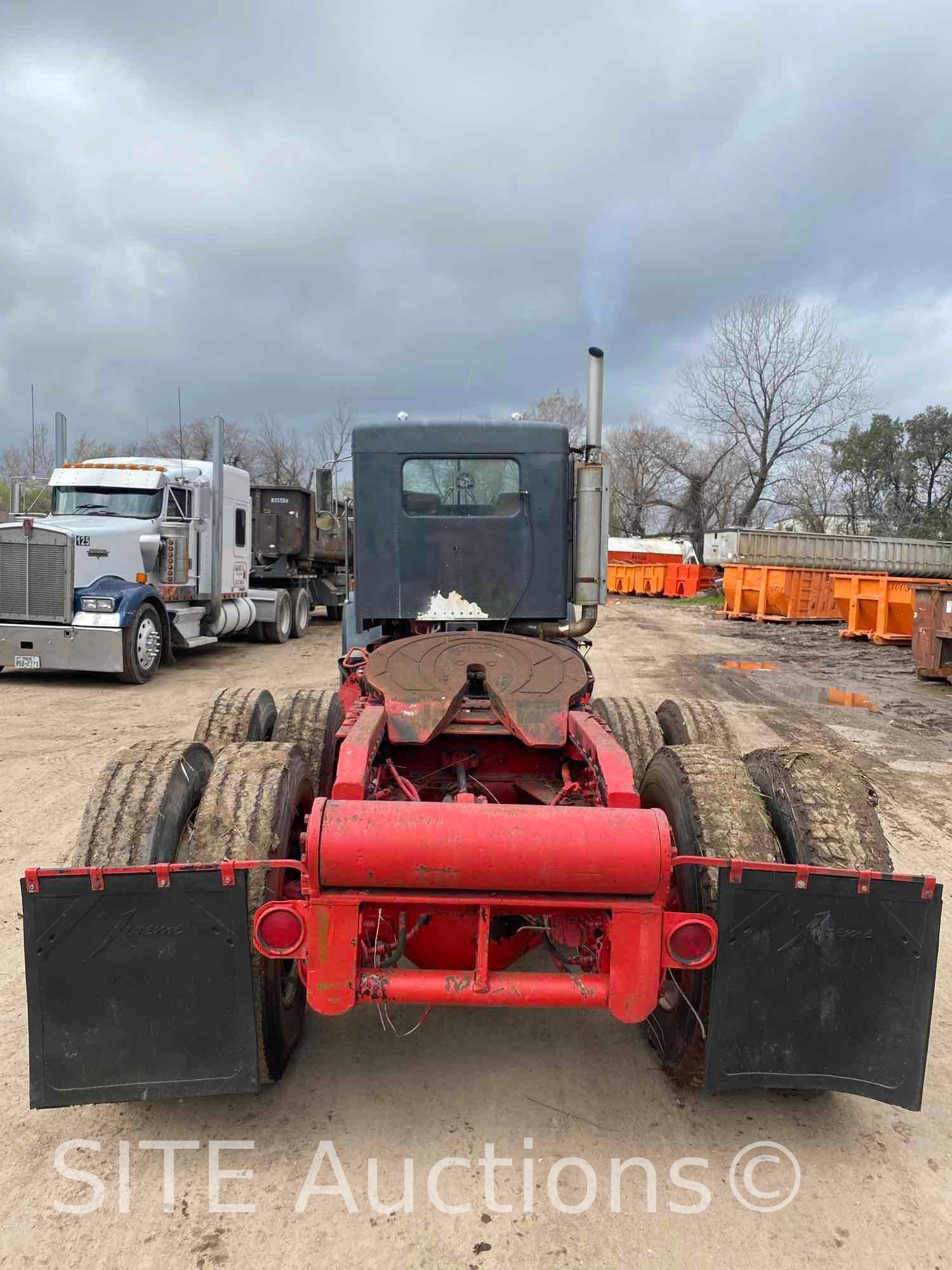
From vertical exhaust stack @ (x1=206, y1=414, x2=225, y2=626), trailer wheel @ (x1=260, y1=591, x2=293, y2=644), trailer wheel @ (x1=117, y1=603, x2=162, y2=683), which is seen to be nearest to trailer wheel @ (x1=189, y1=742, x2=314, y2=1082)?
trailer wheel @ (x1=117, y1=603, x2=162, y2=683)

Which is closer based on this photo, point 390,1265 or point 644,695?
point 390,1265

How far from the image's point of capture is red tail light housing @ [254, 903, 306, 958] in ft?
8.25

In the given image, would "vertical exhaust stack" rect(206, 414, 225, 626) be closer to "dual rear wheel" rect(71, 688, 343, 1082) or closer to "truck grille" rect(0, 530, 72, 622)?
"truck grille" rect(0, 530, 72, 622)

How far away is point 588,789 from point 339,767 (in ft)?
3.43

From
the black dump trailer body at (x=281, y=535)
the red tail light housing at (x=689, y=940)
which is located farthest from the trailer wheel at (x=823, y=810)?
the black dump trailer body at (x=281, y=535)

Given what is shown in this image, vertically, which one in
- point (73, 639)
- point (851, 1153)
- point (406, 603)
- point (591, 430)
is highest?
point (591, 430)

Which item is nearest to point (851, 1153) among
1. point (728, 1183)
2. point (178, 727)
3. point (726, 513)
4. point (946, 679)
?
point (728, 1183)

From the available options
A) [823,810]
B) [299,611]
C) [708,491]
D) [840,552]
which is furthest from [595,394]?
[708,491]

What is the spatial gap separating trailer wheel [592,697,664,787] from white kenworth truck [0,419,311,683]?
25.8 feet

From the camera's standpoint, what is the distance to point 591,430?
4637 millimetres

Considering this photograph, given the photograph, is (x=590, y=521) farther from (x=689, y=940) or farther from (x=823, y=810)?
(x=689, y=940)

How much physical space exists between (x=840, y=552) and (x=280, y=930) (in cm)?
2763

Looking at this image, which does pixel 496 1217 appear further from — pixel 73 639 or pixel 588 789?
pixel 73 639

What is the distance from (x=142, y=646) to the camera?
444 inches
